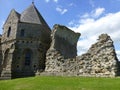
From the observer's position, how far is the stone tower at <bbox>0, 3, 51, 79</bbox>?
35.0m

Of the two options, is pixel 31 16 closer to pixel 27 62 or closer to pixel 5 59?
pixel 27 62

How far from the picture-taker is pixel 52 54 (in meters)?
27.9

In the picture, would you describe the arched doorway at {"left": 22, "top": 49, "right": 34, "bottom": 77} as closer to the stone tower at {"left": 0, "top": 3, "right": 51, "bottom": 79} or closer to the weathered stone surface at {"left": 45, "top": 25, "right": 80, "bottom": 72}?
the stone tower at {"left": 0, "top": 3, "right": 51, "bottom": 79}

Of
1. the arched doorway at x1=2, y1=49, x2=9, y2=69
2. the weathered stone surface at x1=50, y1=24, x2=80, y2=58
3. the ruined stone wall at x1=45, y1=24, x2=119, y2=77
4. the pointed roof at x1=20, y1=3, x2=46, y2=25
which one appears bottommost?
the ruined stone wall at x1=45, y1=24, x2=119, y2=77

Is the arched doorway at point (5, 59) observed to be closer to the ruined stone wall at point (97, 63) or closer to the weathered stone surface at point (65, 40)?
the weathered stone surface at point (65, 40)

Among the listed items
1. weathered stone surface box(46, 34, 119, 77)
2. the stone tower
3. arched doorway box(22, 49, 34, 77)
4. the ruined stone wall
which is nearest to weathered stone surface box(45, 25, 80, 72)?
the ruined stone wall

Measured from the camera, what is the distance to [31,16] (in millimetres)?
38688

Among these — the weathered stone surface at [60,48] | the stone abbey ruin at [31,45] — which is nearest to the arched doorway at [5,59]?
the stone abbey ruin at [31,45]

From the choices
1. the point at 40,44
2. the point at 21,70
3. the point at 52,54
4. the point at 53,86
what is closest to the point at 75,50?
the point at 40,44

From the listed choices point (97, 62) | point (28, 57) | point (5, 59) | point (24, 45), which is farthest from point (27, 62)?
point (97, 62)

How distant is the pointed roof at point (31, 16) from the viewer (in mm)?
37750

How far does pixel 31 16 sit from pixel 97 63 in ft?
66.5

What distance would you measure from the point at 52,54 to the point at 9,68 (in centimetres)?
937

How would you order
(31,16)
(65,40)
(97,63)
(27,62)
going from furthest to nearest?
(31,16) → (65,40) → (27,62) → (97,63)
